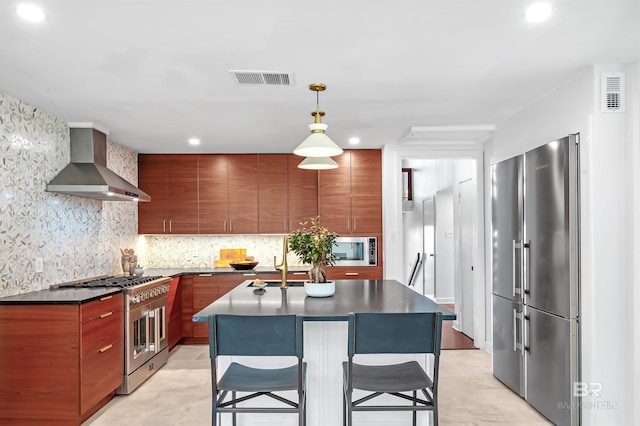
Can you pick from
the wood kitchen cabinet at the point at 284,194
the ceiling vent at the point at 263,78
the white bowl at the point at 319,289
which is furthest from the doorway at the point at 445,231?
the white bowl at the point at 319,289

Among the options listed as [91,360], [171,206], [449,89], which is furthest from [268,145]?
[91,360]

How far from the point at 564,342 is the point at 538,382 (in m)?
0.51

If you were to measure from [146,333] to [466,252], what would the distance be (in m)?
3.97

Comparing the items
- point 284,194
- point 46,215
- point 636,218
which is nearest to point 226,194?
point 284,194

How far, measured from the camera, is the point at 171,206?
5859 mm

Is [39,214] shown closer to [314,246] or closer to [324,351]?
[314,246]

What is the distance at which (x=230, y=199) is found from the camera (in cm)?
588

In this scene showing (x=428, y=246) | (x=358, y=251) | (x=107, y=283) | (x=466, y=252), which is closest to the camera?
(x=107, y=283)

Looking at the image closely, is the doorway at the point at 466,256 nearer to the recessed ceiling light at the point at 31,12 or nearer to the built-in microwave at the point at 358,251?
the built-in microwave at the point at 358,251

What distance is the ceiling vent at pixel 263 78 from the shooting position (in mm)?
2926

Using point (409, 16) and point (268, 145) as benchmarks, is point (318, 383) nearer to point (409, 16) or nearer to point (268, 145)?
point (409, 16)

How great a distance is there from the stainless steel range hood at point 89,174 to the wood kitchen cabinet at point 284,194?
1726mm

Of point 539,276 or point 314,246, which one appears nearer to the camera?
point 314,246

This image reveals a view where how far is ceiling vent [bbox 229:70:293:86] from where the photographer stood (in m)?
2.93
